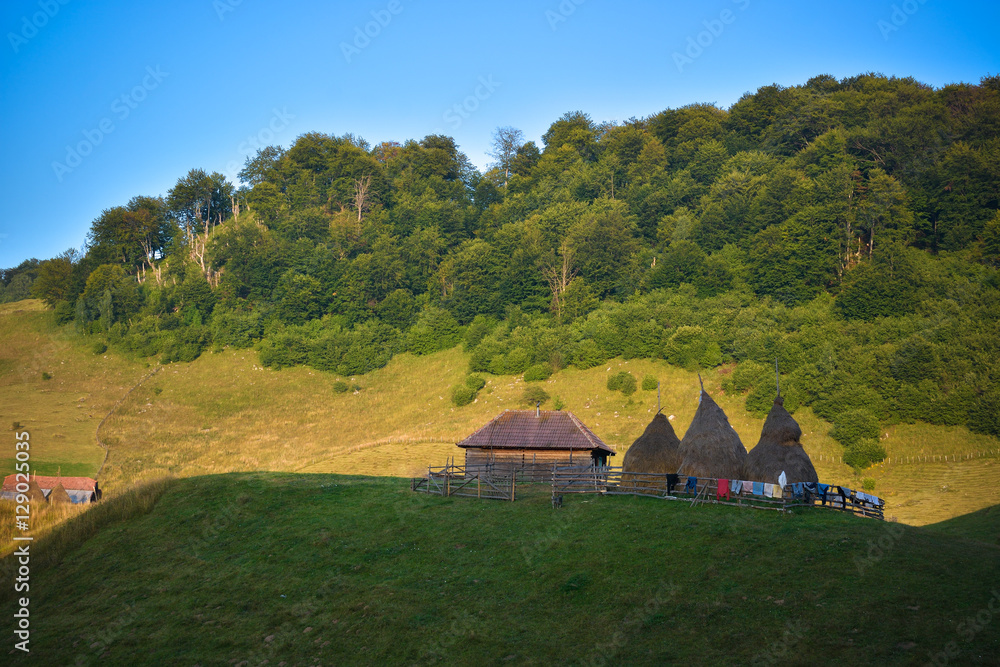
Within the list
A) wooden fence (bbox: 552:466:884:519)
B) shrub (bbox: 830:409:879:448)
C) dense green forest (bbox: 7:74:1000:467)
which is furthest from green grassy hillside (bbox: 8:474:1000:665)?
dense green forest (bbox: 7:74:1000:467)

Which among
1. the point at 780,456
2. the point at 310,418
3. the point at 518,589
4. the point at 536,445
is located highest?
the point at 780,456

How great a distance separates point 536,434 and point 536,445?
1.06m

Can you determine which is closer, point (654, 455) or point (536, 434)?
point (654, 455)

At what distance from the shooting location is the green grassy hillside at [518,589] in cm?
1614

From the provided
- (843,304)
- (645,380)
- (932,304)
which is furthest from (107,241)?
(932,304)

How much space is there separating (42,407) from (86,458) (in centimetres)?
1810

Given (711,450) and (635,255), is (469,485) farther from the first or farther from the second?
(635,255)

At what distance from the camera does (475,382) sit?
6681 centimetres

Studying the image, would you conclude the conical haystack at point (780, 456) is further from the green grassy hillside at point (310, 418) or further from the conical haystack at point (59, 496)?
the conical haystack at point (59, 496)

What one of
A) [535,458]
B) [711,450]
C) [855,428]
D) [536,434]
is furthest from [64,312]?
[855,428]

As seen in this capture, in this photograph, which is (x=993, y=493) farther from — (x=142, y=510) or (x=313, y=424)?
(x=313, y=424)

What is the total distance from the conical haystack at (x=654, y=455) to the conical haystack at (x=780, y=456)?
3.33 meters

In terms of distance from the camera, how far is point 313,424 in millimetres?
65250

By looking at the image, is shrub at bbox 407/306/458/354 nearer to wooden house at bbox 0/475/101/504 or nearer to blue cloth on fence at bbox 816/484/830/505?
wooden house at bbox 0/475/101/504
